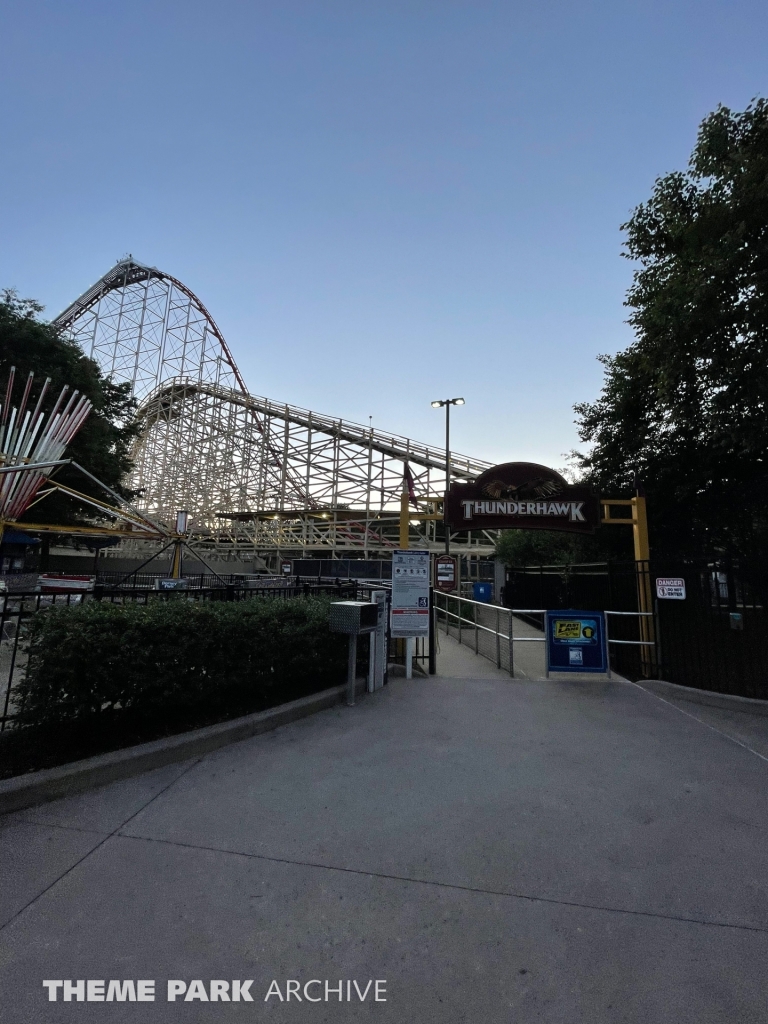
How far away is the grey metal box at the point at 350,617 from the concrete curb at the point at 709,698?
4330 millimetres

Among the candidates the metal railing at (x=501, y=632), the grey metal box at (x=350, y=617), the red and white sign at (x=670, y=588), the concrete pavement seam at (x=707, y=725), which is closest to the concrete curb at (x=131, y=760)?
the grey metal box at (x=350, y=617)

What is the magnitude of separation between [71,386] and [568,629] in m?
21.6

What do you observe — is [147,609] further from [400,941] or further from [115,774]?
[400,941]

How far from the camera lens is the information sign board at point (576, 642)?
303 inches

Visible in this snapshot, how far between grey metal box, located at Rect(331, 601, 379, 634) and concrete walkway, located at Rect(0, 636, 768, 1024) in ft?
5.01

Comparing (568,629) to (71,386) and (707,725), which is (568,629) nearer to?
(707,725)

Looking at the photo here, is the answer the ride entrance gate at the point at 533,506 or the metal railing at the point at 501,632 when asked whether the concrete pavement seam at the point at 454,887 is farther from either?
the ride entrance gate at the point at 533,506

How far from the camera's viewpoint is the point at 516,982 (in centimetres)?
203

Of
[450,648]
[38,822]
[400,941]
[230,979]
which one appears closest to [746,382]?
[450,648]

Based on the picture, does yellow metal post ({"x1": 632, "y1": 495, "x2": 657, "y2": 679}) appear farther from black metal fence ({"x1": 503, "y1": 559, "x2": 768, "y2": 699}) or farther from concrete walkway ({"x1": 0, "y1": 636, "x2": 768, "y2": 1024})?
concrete walkway ({"x1": 0, "y1": 636, "x2": 768, "y2": 1024})

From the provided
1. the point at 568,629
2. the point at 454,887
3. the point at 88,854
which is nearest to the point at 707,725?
the point at 568,629

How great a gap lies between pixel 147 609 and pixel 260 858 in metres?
2.71

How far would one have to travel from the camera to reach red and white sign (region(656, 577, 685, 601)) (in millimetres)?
7219

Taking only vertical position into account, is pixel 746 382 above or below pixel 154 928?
above
